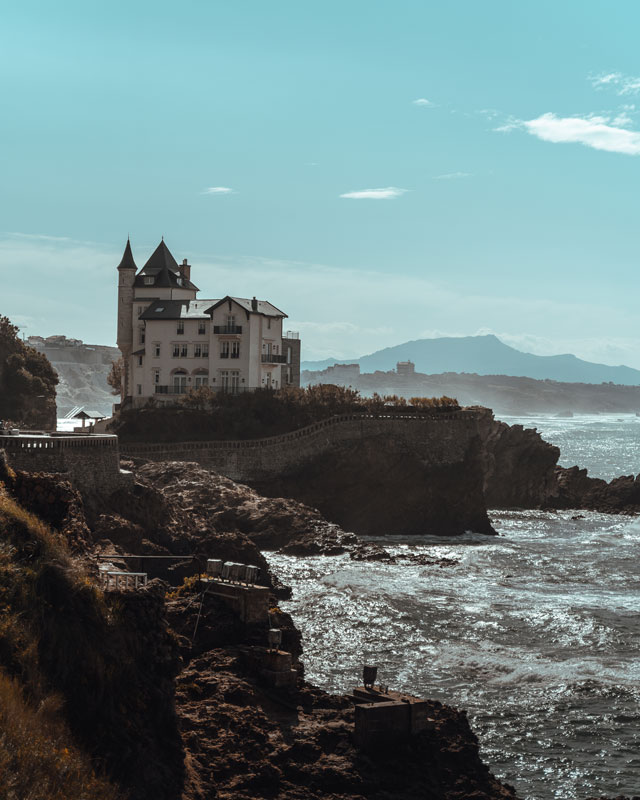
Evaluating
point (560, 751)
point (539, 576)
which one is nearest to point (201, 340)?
point (539, 576)

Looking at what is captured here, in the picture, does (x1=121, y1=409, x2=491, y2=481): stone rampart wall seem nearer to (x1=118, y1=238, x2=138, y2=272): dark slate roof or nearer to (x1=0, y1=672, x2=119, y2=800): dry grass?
(x1=118, y1=238, x2=138, y2=272): dark slate roof

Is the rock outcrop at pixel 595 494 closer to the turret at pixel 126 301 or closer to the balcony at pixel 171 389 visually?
the balcony at pixel 171 389

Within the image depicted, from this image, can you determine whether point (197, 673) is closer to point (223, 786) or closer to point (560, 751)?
point (223, 786)

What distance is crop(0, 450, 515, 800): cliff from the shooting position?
1529 centimetres

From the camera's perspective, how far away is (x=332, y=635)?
34.4 meters

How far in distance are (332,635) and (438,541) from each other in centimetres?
2362

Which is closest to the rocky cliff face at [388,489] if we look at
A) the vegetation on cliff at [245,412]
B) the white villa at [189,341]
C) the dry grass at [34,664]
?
the vegetation on cliff at [245,412]

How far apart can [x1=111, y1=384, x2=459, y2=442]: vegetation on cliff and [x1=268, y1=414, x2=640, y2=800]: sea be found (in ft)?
42.6

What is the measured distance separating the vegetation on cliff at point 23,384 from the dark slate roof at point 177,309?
9866 millimetres

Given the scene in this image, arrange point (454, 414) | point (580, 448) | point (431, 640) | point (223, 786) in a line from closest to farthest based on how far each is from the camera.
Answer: point (223, 786) → point (431, 640) → point (454, 414) → point (580, 448)

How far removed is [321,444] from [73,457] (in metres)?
26.8

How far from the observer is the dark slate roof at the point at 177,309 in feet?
244

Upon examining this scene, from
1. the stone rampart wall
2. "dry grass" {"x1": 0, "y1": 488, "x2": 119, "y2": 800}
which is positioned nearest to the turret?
the stone rampart wall

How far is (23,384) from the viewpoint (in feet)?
252
